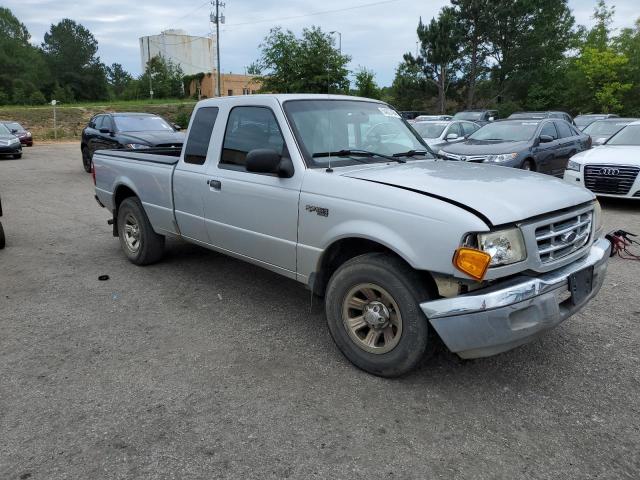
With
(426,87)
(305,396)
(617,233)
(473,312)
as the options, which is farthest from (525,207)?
(426,87)

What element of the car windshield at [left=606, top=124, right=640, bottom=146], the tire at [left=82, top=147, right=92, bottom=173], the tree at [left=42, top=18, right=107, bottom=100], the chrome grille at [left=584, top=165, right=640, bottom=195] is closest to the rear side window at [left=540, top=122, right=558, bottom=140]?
the car windshield at [left=606, top=124, right=640, bottom=146]

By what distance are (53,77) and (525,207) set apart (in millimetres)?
92532

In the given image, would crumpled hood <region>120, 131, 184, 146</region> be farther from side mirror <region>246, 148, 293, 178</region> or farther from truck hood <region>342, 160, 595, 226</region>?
truck hood <region>342, 160, 595, 226</region>

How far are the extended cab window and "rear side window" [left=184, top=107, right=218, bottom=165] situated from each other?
0.26 meters

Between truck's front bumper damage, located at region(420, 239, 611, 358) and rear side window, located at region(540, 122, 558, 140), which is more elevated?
rear side window, located at region(540, 122, 558, 140)

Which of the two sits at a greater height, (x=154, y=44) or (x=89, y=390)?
(x=154, y=44)

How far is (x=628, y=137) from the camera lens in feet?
33.5

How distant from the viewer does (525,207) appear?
3.05 metres

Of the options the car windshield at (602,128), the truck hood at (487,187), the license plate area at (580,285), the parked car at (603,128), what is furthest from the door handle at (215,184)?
the car windshield at (602,128)

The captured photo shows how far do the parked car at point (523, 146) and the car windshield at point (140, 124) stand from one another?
25.4ft

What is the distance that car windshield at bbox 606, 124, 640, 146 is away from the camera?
1005 centimetres

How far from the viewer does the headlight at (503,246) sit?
112 inches

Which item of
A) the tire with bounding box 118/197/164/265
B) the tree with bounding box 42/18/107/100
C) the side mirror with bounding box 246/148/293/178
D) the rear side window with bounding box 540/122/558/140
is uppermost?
the tree with bounding box 42/18/107/100

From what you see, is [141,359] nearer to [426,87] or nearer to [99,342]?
[99,342]
